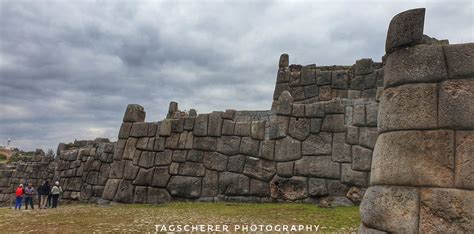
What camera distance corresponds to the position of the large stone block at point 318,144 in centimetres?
1079

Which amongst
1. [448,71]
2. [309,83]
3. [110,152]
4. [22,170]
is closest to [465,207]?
[448,71]

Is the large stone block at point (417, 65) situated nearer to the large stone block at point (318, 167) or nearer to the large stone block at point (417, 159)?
the large stone block at point (417, 159)

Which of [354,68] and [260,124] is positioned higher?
[354,68]

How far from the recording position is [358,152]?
10.2 meters

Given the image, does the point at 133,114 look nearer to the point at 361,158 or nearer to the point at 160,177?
the point at 160,177

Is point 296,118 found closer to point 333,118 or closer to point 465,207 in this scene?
point 333,118

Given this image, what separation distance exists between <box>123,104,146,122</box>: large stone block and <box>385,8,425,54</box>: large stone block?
11441 mm

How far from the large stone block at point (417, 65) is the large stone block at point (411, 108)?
8 cm

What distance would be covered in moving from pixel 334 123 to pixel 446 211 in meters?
7.13

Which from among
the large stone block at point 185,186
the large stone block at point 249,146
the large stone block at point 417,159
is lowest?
the large stone block at point 185,186

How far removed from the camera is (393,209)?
13.1 ft

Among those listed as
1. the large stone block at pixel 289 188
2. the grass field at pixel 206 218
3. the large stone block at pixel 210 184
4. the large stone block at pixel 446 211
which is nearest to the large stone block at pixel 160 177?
the large stone block at pixel 210 184

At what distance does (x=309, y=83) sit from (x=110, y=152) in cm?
829

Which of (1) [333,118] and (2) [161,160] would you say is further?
(2) [161,160]
